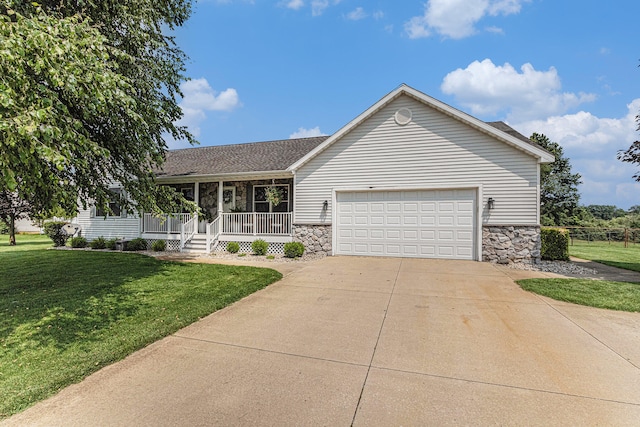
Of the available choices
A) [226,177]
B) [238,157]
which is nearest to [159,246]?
[226,177]

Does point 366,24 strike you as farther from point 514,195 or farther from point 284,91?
point 514,195

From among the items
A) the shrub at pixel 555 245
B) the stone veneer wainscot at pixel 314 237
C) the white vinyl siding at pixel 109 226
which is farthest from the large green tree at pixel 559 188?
the white vinyl siding at pixel 109 226

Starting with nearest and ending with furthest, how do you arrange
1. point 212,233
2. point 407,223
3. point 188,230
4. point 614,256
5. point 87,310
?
1. point 87,310
2. point 407,223
3. point 614,256
4. point 212,233
5. point 188,230

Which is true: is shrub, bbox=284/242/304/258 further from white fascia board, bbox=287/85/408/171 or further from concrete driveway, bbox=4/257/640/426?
concrete driveway, bbox=4/257/640/426

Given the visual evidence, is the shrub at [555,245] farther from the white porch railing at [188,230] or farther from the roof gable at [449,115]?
the white porch railing at [188,230]

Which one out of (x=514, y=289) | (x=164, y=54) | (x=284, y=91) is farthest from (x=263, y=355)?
(x=284, y=91)

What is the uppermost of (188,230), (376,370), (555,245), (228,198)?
(228,198)

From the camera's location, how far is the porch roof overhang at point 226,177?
1185 centimetres

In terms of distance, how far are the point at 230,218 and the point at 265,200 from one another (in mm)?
1712

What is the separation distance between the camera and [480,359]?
10.7 ft

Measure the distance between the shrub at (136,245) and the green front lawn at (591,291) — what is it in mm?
13925

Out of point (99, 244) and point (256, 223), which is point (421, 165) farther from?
point (99, 244)

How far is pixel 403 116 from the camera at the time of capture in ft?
34.2

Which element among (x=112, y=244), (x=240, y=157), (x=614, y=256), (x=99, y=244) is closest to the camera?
(x=614, y=256)
